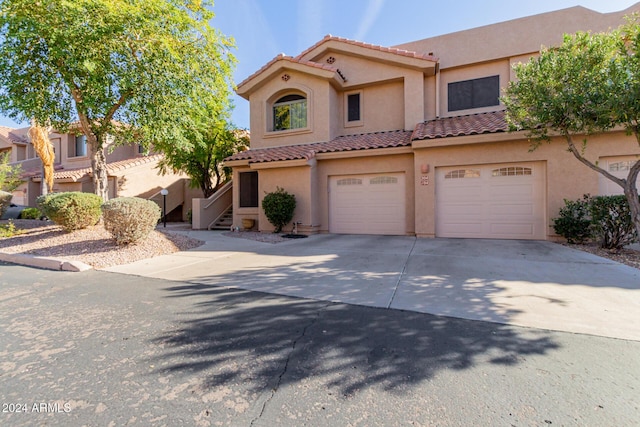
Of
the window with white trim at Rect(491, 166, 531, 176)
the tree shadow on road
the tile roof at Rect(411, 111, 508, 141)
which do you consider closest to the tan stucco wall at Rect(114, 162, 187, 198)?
the tile roof at Rect(411, 111, 508, 141)

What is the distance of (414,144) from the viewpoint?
1048 centimetres

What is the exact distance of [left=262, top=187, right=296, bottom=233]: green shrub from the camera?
38.7 ft

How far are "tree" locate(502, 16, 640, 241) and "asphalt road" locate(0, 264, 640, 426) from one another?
594 cm

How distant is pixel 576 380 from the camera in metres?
2.41

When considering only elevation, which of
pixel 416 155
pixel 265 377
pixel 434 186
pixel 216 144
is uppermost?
pixel 216 144

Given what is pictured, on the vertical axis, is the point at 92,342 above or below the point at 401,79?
below

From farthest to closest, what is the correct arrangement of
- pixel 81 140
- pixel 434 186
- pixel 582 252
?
pixel 81 140 < pixel 434 186 < pixel 582 252

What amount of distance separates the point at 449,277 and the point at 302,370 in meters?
3.76

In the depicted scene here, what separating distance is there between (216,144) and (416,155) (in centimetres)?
1084

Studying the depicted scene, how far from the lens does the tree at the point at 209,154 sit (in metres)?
15.8

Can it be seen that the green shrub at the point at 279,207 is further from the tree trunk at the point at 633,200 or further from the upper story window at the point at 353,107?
the tree trunk at the point at 633,200

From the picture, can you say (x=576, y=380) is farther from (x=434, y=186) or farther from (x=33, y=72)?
(x=33, y=72)

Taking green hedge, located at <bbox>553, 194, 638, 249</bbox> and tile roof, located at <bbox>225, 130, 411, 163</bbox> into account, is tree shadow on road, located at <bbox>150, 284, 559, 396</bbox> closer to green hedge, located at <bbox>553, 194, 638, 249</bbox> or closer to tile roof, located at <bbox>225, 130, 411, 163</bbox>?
green hedge, located at <bbox>553, 194, 638, 249</bbox>

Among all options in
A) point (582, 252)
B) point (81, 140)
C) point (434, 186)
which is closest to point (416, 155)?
point (434, 186)
